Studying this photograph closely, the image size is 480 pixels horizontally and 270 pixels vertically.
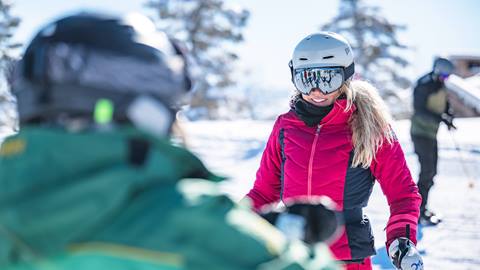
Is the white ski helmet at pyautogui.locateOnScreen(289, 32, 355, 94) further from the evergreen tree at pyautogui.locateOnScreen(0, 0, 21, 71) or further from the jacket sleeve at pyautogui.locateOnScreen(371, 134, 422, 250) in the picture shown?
the evergreen tree at pyautogui.locateOnScreen(0, 0, 21, 71)

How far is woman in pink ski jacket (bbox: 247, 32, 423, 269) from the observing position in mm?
2273

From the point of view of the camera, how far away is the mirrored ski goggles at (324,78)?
257cm

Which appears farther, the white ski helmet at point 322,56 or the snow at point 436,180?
the snow at point 436,180

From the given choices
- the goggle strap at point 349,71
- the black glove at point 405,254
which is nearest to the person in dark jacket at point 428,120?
the goggle strap at point 349,71

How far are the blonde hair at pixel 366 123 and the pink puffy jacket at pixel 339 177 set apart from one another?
32mm

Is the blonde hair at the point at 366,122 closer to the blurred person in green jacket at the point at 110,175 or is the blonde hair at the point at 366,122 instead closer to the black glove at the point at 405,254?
the black glove at the point at 405,254

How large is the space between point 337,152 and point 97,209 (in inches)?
70.6

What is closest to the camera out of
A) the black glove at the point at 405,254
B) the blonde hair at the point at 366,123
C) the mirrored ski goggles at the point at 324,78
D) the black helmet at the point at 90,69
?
the black helmet at the point at 90,69

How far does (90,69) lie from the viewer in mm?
857

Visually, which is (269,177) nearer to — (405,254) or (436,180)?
(405,254)

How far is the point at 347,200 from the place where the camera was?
238 cm

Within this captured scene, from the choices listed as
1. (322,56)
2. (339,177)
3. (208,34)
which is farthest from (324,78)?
(208,34)

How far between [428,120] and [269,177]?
470cm

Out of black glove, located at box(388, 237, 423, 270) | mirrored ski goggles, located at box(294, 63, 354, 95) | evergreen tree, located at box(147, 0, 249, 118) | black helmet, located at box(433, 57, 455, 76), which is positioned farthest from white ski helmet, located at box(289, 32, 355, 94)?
evergreen tree, located at box(147, 0, 249, 118)
